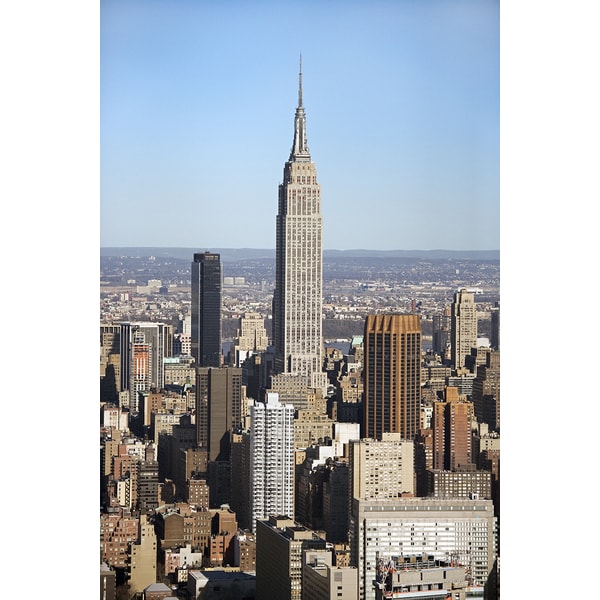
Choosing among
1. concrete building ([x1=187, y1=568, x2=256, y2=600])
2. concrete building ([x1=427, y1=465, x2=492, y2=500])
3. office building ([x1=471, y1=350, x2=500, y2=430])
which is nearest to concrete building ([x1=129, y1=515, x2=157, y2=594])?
concrete building ([x1=187, y1=568, x2=256, y2=600])

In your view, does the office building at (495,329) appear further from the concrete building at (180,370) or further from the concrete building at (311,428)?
the concrete building at (180,370)

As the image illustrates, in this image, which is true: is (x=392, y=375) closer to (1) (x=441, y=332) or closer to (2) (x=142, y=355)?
(1) (x=441, y=332)

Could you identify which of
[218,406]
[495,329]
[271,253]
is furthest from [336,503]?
[271,253]

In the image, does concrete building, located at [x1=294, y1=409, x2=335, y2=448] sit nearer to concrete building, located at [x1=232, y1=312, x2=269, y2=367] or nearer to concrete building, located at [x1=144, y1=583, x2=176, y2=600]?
concrete building, located at [x1=232, y1=312, x2=269, y2=367]
